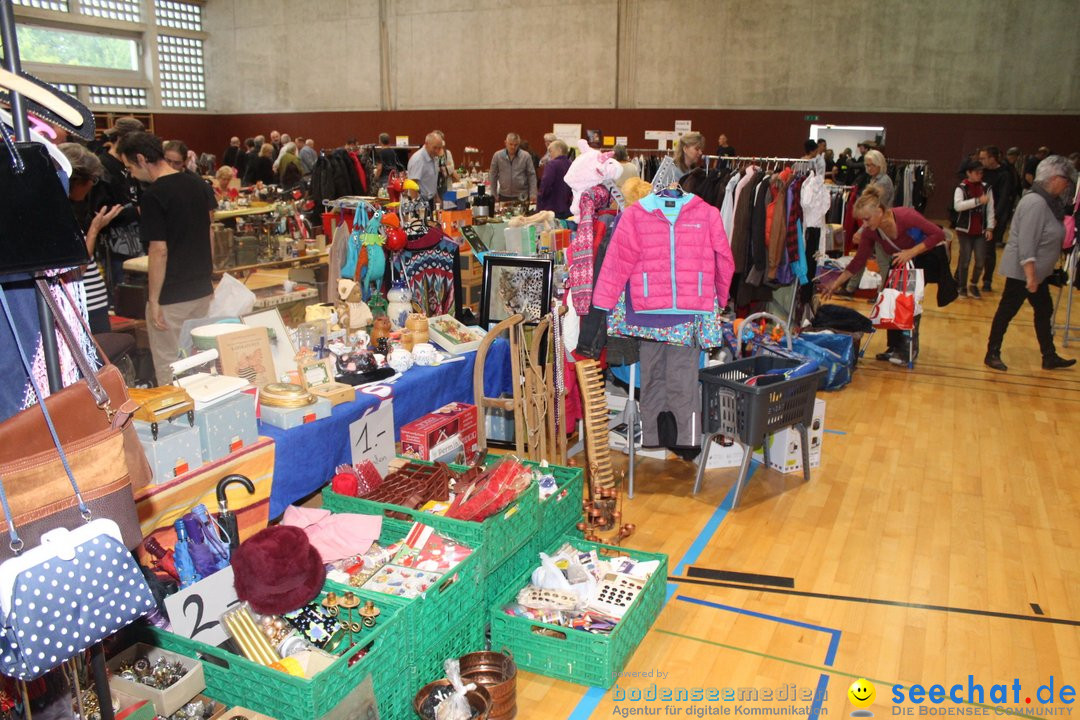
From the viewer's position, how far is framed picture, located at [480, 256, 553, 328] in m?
4.90

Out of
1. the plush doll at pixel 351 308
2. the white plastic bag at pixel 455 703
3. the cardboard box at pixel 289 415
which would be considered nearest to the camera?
the white plastic bag at pixel 455 703

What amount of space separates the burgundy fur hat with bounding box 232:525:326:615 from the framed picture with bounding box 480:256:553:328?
2605 millimetres

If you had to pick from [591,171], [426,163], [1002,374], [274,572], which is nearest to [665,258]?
[591,171]

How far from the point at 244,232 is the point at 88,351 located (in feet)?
21.3

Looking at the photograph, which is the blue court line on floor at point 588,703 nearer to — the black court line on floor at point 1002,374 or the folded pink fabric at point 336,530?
the folded pink fabric at point 336,530

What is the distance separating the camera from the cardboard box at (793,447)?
4.93 m

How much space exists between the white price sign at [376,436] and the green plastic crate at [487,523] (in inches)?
14.4

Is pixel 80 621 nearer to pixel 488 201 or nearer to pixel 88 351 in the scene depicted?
pixel 88 351

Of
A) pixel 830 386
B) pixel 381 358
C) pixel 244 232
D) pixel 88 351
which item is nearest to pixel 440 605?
pixel 88 351

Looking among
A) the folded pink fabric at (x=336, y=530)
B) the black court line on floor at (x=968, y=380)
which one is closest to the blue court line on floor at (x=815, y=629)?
the folded pink fabric at (x=336, y=530)

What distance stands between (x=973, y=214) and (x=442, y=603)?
8.52m

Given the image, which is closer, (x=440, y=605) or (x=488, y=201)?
(x=440, y=605)

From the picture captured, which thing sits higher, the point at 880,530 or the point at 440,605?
the point at 440,605

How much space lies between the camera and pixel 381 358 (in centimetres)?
423
